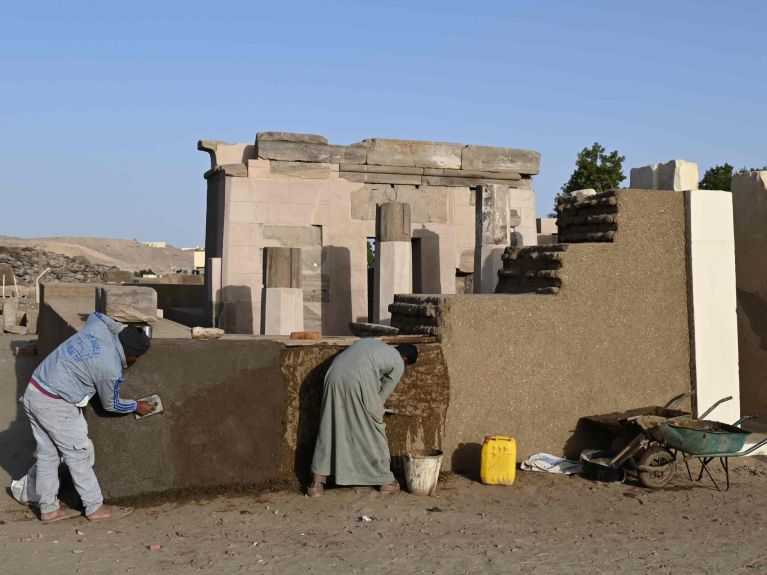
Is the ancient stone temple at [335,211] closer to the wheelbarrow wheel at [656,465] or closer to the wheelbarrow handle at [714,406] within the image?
the wheelbarrow handle at [714,406]

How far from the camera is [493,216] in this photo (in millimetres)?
11977

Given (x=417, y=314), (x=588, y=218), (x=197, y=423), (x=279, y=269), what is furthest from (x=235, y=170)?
(x=197, y=423)

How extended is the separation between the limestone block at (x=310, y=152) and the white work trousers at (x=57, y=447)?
25.3 ft

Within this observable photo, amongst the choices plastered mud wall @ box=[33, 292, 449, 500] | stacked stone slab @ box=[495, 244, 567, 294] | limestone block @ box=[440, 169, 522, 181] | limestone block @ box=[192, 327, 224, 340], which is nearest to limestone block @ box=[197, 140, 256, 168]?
limestone block @ box=[440, 169, 522, 181]

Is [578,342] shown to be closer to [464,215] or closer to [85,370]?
[85,370]

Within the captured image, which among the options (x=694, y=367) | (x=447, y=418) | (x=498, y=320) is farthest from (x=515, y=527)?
(x=694, y=367)

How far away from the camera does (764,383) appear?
9.75 m

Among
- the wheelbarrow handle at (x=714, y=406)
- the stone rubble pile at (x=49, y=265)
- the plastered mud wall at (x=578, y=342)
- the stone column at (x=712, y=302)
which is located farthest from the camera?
the stone rubble pile at (x=49, y=265)

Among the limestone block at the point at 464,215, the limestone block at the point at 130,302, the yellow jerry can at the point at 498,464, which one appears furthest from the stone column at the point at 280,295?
the yellow jerry can at the point at 498,464

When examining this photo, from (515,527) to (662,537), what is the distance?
100 centimetres

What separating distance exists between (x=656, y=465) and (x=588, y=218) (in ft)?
8.37

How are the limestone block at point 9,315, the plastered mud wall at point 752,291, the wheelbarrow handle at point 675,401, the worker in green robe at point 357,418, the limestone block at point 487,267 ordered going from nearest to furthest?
the worker in green robe at point 357,418 < the wheelbarrow handle at point 675,401 < the plastered mud wall at point 752,291 < the limestone block at point 487,267 < the limestone block at point 9,315

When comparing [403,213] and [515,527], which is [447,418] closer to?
[515,527]

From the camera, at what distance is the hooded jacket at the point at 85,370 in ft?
19.4
